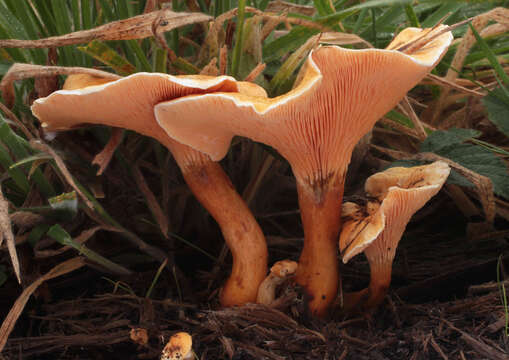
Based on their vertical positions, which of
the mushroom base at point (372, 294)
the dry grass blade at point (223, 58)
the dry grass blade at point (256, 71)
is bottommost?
the mushroom base at point (372, 294)

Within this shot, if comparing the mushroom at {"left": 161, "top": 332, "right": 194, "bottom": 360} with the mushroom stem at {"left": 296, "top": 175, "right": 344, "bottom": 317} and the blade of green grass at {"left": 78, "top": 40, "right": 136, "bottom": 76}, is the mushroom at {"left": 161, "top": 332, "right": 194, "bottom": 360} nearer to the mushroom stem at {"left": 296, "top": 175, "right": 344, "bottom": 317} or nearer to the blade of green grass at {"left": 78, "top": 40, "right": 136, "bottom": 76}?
the mushroom stem at {"left": 296, "top": 175, "right": 344, "bottom": 317}

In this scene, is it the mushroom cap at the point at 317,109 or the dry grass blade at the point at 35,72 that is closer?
the mushroom cap at the point at 317,109

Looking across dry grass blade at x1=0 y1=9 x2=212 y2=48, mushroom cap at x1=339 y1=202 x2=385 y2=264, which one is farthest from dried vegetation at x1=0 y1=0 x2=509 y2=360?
mushroom cap at x1=339 y1=202 x2=385 y2=264

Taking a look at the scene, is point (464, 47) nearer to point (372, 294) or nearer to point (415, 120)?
point (415, 120)

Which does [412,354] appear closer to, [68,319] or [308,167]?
[308,167]

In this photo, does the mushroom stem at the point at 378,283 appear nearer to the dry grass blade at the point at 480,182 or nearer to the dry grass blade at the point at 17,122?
the dry grass blade at the point at 480,182

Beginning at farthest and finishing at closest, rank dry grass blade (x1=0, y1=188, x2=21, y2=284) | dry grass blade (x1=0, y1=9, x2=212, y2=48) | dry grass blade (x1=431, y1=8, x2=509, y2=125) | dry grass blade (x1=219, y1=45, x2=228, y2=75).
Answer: dry grass blade (x1=431, y1=8, x2=509, y2=125) → dry grass blade (x1=219, y1=45, x2=228, y2=75) → dry grass blade (x1=0, y1=9, x2=212, y2=48) → dry grass blade (x1=0, y1=188, x2=21, y2=284)

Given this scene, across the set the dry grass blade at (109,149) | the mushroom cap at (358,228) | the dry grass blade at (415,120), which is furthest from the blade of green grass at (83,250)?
the dry grass blade at (415,120)
